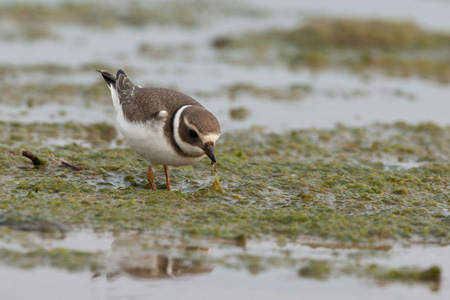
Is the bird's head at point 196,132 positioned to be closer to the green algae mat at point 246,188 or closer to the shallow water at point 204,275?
the green algae mat at point 246,188

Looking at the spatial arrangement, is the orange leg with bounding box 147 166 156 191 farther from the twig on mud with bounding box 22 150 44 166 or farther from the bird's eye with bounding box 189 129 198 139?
the twig on mud with bounding box 22 150 44 166

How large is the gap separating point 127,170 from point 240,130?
117 inches

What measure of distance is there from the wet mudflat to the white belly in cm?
37

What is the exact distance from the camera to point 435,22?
19.9 m

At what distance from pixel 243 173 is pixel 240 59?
26.9ft

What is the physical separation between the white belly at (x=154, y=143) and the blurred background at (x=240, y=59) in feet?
12.0

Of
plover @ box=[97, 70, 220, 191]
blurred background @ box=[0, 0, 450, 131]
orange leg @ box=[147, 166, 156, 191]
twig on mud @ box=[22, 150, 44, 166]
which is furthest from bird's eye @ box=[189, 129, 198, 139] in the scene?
blurred background @ box=[0, 0, 450, 131]

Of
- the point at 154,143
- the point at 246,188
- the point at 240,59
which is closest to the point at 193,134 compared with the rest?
the point at 154,143

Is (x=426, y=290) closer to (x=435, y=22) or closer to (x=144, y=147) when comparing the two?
(x=144, y=147)

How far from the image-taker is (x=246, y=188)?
→ 7453 mm

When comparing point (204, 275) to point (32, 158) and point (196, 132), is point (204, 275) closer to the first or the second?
point (196, 132)

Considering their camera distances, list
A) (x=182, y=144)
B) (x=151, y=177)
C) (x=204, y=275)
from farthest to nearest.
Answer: (x=151, y=177) → (x=182, y=144) → (x=204, y=275)

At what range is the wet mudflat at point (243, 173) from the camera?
5.15 meters

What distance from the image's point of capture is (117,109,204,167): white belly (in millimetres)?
6781
